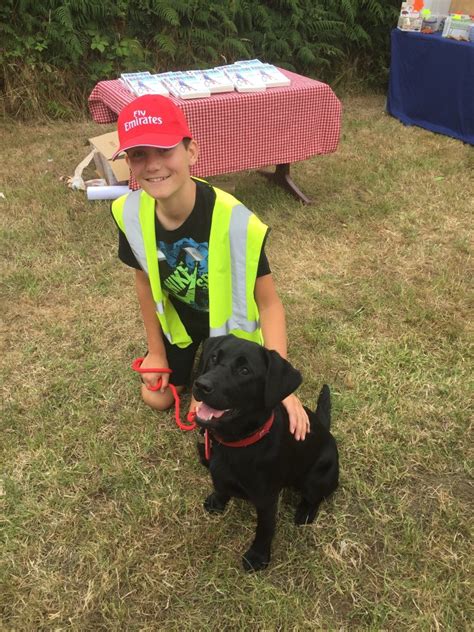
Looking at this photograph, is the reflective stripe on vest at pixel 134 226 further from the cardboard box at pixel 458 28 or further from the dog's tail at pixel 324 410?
the cardboard box at pixel 458 28

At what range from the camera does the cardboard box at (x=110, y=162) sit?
4.18m

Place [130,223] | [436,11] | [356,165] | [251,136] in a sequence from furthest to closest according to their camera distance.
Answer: [436,11] → [356,165] → [251,136] → [130,223]

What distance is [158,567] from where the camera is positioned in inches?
71.0

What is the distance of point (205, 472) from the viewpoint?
6.98ft

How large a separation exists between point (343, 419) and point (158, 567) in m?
1.06

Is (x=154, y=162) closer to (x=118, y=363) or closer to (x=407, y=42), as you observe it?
(x=118, y=363)

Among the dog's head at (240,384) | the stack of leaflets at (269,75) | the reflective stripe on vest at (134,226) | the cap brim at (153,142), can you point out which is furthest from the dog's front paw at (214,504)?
the stack of leaflets at (269,75)

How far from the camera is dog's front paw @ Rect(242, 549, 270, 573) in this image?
1768mm

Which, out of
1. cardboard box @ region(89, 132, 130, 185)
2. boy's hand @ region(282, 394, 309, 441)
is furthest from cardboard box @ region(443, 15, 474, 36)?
boy's hand @ region(282, 394, 309, 441)

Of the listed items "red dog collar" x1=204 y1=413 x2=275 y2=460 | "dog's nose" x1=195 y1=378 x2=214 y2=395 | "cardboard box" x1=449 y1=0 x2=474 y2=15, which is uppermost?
"cardboard box" x1=449 y1=0 x2=474 y2=15

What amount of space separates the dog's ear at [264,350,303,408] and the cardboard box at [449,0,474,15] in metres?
6.01

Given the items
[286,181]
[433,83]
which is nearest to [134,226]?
[286,181]

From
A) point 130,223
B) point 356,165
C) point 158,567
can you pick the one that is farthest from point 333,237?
point 158,567

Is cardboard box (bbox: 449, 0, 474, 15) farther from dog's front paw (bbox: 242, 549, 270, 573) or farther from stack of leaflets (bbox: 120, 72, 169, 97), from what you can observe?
dog's front paw (bbox: 242, 549, 270, 573)
